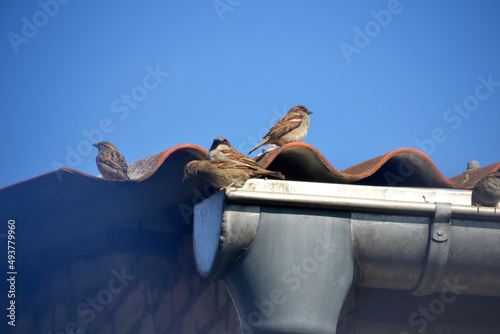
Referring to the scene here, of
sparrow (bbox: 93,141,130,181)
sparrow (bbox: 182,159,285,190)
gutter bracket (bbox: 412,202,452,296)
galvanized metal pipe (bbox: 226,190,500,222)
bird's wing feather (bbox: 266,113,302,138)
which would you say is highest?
sparrow (bbox: 93,141,130,181)

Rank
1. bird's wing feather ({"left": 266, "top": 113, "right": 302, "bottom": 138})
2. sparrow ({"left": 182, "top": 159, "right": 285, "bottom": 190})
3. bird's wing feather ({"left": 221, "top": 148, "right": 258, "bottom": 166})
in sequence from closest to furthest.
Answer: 1. sparrow ({"left": 182, "top": 159, "right": 285, "bottom": 190})
2. bird's wing feather ({"left": 221, "top": 148, "right": 258, "bottom": 166})
3. bird's wing feather ({"left": 266, "top": 113, "right": 302, "bottom": 138})

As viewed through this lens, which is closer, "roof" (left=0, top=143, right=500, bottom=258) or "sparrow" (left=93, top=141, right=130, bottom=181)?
"roof" (left=0, top=143, right=500, bottom=258)

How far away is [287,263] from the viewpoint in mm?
3254

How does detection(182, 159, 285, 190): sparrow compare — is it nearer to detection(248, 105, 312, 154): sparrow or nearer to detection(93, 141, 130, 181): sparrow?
detection(248, 105, 312, 154): sparrow

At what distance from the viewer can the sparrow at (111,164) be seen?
625cm

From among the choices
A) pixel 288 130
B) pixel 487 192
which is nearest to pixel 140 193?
pixel 288 130

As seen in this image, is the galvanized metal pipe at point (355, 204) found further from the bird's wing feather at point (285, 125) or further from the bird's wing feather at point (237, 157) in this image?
the bird's wing feather at point (285, 125)

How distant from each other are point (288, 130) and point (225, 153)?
143 centimetres

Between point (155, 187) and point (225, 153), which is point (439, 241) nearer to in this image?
point (225, 153)

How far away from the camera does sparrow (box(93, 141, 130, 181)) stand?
6.25m

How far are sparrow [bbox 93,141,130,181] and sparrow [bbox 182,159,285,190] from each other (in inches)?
91.8

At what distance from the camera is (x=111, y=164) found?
6340 mm

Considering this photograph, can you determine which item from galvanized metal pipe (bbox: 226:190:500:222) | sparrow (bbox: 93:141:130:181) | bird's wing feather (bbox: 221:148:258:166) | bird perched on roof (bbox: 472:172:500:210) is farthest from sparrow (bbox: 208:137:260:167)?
sparrow (bbox: 93:141:130:181)

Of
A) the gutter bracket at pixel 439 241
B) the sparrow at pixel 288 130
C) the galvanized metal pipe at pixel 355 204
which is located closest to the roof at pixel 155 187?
the galvanized metal pipe at pixel 355 204
